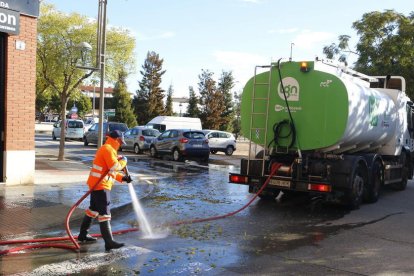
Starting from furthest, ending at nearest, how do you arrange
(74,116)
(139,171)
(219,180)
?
1. (74,116)
2. (139,171)
3. (219,180)

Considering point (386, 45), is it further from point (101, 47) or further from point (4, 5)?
point (4, 5)

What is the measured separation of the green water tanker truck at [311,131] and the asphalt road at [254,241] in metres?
0.62

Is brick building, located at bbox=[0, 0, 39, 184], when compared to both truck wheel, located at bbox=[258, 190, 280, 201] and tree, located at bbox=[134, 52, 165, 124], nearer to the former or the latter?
truck wheel, located at bbox=[258, 190, 280, 201]

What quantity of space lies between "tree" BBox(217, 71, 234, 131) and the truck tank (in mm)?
49292

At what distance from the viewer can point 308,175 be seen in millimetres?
10000

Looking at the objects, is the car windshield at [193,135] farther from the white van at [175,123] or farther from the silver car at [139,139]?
the white van at [175,123]

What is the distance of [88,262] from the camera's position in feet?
19.2

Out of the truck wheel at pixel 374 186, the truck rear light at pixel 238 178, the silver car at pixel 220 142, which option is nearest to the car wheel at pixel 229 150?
the silver car at pixel 220 142

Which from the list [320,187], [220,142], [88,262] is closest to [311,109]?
[320,187]

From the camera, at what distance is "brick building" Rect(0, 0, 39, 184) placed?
11.0 meters

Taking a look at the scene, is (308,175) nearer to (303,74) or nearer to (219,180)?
(303,74)

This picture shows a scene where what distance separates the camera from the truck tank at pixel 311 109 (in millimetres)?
9672

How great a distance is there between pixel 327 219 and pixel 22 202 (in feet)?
20.1

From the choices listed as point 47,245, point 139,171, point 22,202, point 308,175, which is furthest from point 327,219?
point 139,171
